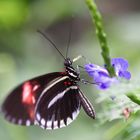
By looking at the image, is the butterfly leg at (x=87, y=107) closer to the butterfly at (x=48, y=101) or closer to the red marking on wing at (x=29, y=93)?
the butterfly at (x=48, y=101)

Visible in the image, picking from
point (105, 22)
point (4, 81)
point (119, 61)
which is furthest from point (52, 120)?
point (105, 22)

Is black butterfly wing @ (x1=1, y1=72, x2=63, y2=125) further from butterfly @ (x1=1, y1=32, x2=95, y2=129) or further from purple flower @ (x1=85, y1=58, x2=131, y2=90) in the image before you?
purple flower @ (x1=85, y1=58, x2=131, y2=90)

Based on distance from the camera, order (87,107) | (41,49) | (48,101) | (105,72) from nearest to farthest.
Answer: (105,72)
(87,107)
(48,101)
(41,49)

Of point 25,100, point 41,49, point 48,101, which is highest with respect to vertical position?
point 25,100

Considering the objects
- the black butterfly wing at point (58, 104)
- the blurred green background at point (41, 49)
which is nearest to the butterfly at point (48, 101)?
the black butterfly wing at point (58, 104)

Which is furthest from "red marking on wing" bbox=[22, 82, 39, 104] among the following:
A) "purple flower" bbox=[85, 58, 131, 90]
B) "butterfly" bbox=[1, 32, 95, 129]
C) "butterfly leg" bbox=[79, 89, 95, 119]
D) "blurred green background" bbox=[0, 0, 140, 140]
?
"blurred green background" bbox=[0, 0, 140, 140]

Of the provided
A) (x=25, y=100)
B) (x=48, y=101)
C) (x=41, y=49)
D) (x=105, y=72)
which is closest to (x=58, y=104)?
(x=48, y=101)

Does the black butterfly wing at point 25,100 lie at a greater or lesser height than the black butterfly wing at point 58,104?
greater

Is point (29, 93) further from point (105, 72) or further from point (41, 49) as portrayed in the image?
point (41, 49)
